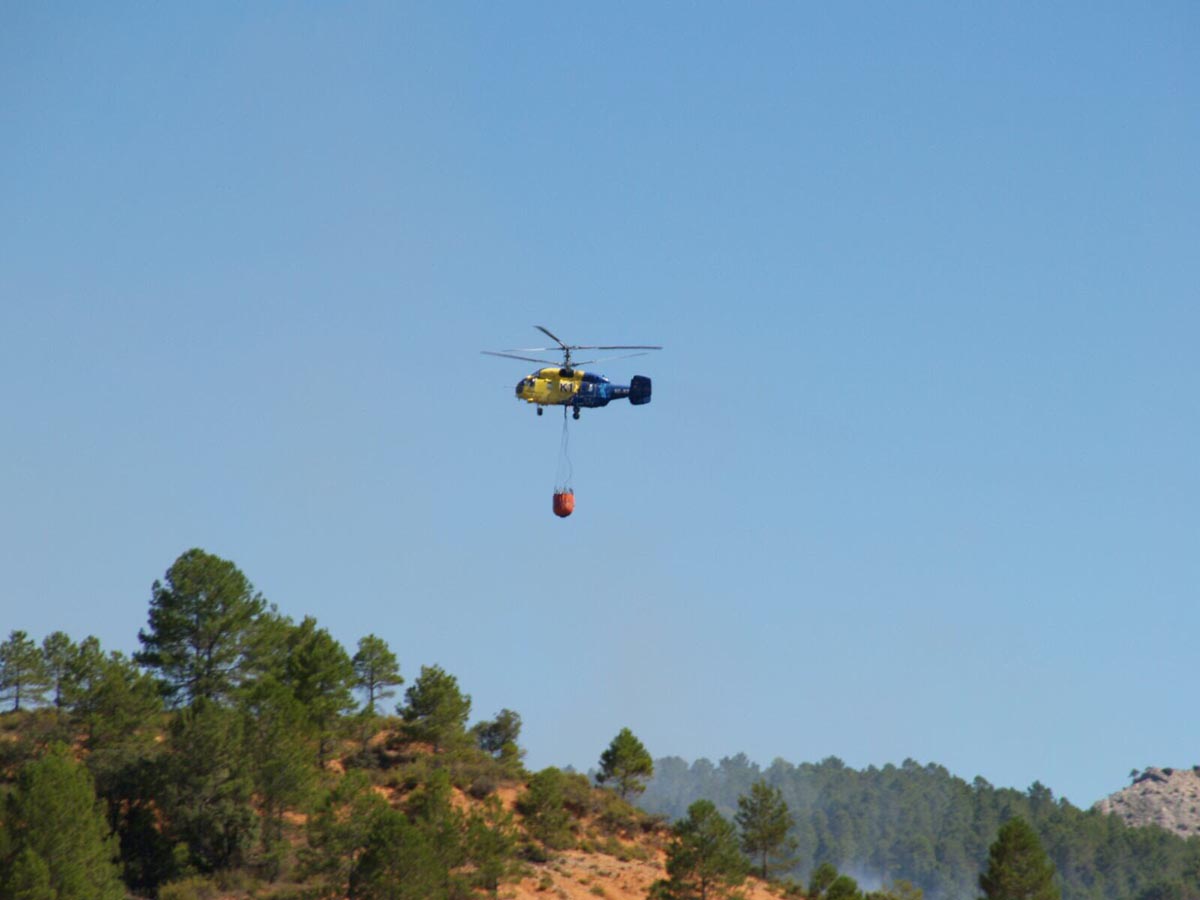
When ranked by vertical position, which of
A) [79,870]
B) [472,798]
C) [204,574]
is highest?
[204,574]

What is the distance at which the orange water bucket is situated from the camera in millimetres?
74812

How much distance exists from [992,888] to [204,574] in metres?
44.7

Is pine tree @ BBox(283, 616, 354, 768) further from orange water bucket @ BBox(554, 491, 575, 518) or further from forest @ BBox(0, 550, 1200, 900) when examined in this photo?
orange water bucket @ BBox(554, 491, 575, 518)

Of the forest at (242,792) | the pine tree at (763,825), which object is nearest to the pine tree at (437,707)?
the forest at (242,792)

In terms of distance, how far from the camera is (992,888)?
297 feet

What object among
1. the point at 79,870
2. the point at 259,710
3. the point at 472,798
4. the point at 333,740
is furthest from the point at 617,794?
the point at 79,870

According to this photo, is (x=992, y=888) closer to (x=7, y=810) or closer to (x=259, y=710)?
(x=259, y=710)

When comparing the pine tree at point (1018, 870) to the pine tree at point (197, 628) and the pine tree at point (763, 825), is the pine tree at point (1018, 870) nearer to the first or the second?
the pine tree at point (763, 825)

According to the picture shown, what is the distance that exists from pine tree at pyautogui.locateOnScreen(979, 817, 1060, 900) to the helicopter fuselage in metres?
33.3

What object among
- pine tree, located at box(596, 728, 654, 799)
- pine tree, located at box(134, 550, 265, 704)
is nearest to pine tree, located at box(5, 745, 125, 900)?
pine tree, located at box(134, 550, 265, 704)

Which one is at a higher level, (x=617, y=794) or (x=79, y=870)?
(x=617, y=794)

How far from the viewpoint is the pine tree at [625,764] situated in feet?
352

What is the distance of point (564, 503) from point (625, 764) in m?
36.8

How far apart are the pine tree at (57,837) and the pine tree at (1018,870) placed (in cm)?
4569
